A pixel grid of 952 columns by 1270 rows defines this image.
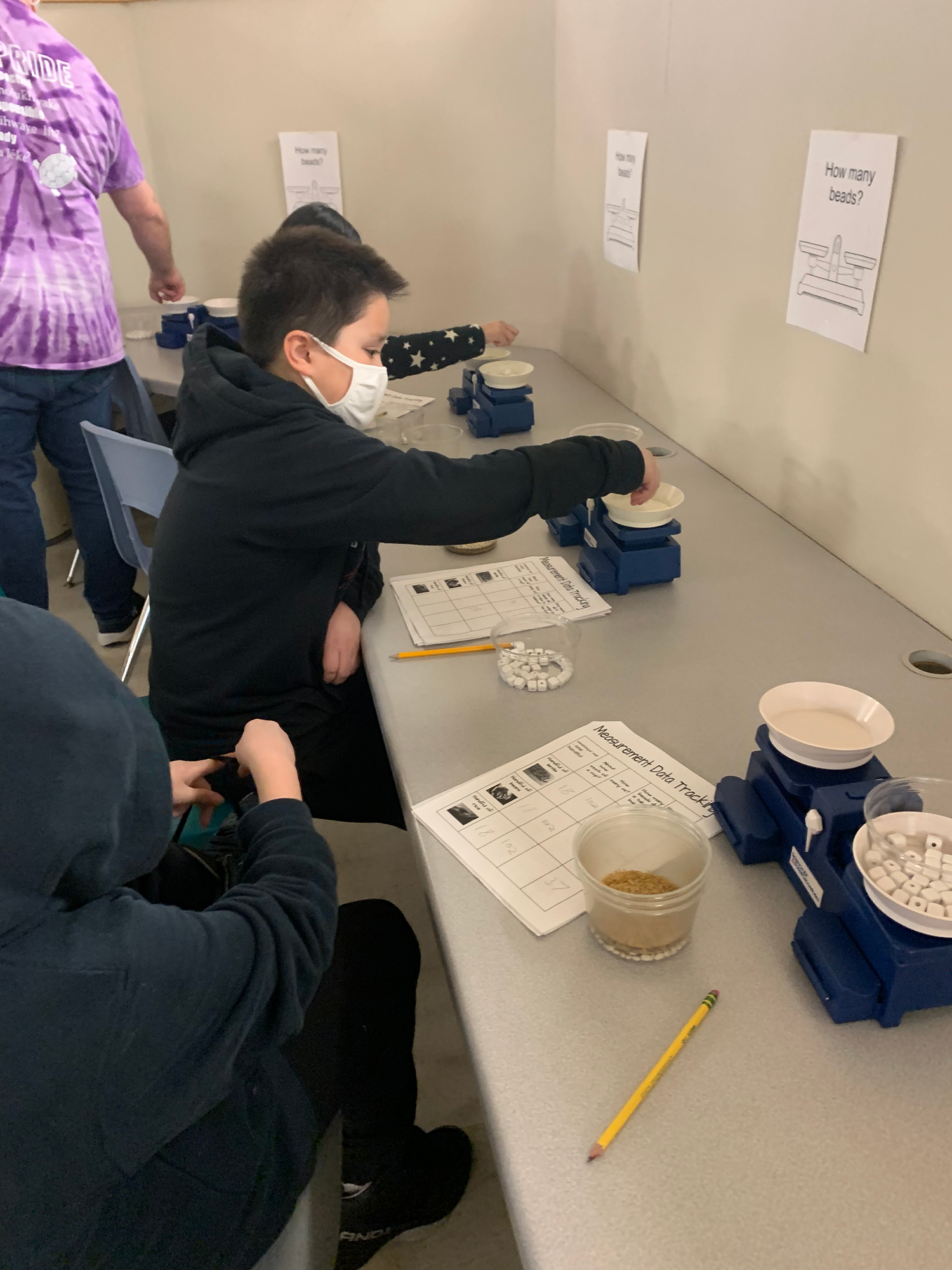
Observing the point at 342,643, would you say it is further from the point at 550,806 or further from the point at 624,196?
the point at 624,196

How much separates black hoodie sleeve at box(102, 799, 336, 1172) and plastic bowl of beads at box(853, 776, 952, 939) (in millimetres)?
419

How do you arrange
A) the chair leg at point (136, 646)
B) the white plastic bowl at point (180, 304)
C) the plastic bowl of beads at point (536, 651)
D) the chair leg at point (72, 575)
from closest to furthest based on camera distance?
the plastic bowl of beads at point (536, 651) < the chair leg at point (136, 646) < the white plastic bowl at point (180, 304) < the chair leg at point (72, 575)

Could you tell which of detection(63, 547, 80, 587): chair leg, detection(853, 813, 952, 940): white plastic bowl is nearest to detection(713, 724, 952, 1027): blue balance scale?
detection(853, 813, 952, 940): white plastic bowl

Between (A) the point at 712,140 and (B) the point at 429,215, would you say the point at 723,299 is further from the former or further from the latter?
(B) the point at 429,215

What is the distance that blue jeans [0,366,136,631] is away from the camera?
2.09 meters

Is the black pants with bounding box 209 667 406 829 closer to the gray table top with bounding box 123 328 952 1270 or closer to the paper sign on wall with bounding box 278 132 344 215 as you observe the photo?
the gray table top with bounding box 123 328 952 1270

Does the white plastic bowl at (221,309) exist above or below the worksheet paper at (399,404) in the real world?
above

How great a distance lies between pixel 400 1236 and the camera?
1161 millimetres

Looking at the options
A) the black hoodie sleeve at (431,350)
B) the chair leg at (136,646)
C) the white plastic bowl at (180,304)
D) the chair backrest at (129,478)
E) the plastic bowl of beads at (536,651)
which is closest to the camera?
the plastic bowl of beads at (536,651)

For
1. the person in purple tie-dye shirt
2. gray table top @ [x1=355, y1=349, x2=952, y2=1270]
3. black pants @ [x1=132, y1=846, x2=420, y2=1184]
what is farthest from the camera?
the person in purple tie-dye shirt

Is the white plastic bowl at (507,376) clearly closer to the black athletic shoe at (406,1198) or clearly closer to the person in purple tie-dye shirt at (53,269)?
the person in purple tie-dye shirt at (53,269)

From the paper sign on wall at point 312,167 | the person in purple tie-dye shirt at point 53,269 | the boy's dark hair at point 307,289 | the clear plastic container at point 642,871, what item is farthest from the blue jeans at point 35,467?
the clear plastic container at point 642,871

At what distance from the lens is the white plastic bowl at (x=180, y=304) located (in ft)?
8.71

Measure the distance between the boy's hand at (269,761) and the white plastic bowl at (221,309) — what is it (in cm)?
186
